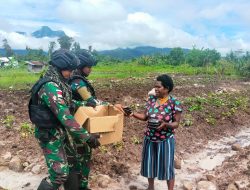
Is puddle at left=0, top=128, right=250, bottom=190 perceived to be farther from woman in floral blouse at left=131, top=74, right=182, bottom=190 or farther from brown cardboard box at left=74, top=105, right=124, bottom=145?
brown cardboard box at left=74, top=105, right=124, bottom=145

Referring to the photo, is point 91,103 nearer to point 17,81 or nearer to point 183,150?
point 183,150

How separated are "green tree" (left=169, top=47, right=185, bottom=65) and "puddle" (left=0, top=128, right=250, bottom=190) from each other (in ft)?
128

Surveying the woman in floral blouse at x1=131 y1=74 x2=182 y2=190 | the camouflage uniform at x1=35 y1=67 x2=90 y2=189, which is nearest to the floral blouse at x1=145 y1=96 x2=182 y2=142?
the woman in floral blouse at x1=131 y1=74 x2=182 y2=190

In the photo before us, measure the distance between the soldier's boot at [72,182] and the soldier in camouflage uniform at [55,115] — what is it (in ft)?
1.31

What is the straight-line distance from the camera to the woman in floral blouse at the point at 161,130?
463 cm

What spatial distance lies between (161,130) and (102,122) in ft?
2.76

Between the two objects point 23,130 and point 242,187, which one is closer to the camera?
point 242,187

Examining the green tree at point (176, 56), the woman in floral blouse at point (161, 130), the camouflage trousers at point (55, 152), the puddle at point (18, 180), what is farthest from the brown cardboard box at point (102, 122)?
the green tree at point (176, 56)

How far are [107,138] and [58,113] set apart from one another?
836 millimetres

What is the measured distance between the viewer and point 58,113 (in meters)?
3.90

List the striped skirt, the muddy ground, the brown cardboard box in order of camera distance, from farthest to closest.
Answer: the muddy ground
the striped skirt
the brown cardboard box

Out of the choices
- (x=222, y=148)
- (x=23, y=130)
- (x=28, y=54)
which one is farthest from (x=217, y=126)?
(x=28, y=54)

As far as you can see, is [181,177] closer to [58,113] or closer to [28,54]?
[58,113]

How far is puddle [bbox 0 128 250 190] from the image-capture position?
562 cm
